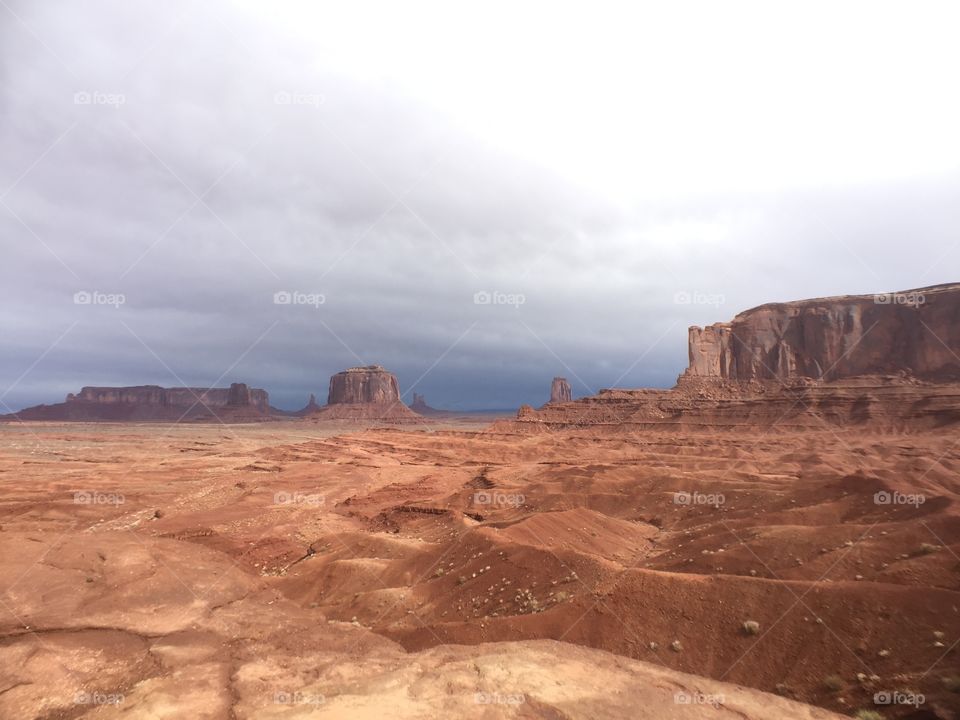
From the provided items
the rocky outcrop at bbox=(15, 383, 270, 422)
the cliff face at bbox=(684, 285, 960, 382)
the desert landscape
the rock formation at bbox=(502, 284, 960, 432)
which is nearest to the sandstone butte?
the rocky outcrop at bbox=(15, 383, 270, 422)

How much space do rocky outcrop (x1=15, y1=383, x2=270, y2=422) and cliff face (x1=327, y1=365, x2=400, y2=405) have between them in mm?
32733

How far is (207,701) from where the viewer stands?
7.70m

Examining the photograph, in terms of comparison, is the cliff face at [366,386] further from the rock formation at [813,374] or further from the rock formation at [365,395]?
the rock formation at [813,374]

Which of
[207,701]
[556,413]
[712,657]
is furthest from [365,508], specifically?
[556,413]

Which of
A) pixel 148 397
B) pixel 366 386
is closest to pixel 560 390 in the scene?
pixel 366 386

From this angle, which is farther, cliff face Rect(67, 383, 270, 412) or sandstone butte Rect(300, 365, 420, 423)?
cliff face Rect(67, 383, 270, 412)

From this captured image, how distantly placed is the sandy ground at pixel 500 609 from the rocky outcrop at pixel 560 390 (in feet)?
482

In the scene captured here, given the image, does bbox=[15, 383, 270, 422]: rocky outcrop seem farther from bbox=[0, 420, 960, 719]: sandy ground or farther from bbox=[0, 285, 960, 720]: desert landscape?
bbox=[0, 420, 960, 719]: sandy ground

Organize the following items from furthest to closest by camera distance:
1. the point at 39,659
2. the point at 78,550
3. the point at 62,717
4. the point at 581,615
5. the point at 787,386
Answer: the point at 787,386, the point at 78,550, the point at 581,615, the point at 39,659, the point at 62,717

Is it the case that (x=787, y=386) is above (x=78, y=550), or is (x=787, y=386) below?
above

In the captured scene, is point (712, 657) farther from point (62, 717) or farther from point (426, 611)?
point (62, 717)

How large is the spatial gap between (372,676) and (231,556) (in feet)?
38.3

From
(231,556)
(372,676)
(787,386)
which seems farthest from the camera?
(787,386)

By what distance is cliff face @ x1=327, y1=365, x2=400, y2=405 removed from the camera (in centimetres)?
18275
